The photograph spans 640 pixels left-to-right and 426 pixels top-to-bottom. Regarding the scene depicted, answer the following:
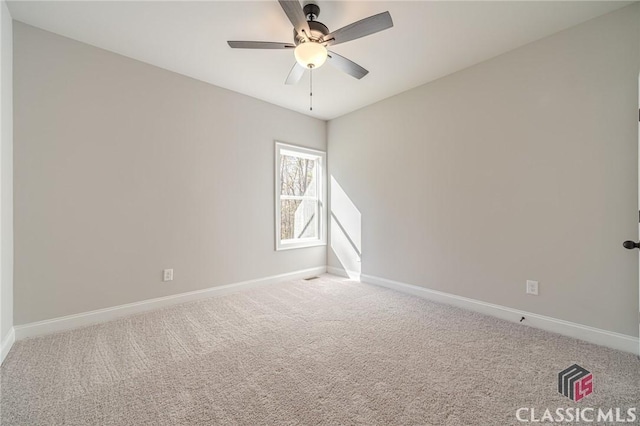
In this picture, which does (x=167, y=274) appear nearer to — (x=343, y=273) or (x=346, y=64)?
(x=343, y=273)

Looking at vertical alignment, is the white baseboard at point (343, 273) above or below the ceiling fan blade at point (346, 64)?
below

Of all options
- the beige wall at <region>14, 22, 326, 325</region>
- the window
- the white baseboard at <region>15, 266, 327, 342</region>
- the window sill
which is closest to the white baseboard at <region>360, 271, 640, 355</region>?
the window sill

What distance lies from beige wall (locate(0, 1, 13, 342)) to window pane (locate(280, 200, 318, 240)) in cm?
282

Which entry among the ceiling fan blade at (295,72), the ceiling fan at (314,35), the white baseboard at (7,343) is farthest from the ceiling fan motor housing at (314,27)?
the white baseboard at (7,343)

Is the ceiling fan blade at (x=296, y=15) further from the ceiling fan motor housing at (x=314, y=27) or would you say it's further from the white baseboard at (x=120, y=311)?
the white baseboard at (x=120, y=311)

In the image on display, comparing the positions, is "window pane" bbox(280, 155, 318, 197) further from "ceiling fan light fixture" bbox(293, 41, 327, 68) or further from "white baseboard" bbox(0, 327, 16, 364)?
"white baseboard" bbox(0, 327, 16, 364)

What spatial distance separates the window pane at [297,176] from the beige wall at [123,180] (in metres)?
0.56

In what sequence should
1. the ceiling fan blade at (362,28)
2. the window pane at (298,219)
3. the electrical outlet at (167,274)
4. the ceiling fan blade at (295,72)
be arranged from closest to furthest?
the ceiling fan blade at (362,28), the ceiling fan blade at (295,72), the electrical outlet at (167,274), the window pane at (298,219)

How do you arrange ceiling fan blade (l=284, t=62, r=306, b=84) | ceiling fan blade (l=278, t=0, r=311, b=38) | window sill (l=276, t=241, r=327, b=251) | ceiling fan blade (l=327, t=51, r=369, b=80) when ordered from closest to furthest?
1. ceiling fan blade (l=278, t=0, r=311, b=38)
2. ceiling fan blade (l=327, t=51, r=369, b=80)
3. ceiling fan blade (l=284, t=62, r=306, b=84)
4. window sill (l=276, t=241, r=327, b=251)

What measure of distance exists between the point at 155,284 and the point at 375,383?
2.54 metres

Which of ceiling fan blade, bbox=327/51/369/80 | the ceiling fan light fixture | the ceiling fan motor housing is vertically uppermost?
the ceiling fan motor housing

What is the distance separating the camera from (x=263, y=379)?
5.75 ft

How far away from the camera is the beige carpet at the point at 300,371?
1469mm

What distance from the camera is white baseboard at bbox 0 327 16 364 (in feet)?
6.38
